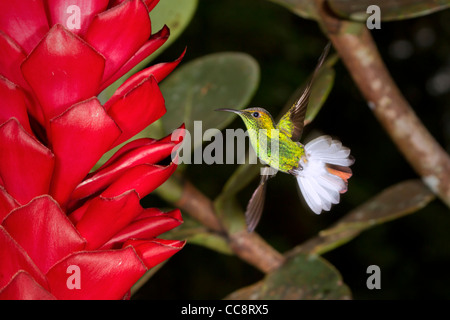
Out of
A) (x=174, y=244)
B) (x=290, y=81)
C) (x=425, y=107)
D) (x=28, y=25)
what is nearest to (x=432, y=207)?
(x=425, y=107)

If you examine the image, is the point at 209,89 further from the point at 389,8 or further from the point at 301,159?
the point at 301,159

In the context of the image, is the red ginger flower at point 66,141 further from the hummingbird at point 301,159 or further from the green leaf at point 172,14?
the green leaf at point 172,14

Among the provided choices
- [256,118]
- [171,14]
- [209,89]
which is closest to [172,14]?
[171,14]

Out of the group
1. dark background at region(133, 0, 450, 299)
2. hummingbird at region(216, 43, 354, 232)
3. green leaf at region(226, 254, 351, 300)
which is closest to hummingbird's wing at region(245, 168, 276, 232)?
hummingbird at region(216, 43, 354, 232)

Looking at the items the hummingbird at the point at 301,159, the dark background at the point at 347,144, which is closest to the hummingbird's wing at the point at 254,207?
the hummingbird at the point at 301,159

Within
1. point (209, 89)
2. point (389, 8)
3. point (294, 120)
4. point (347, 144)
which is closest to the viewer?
point (294, 120)
